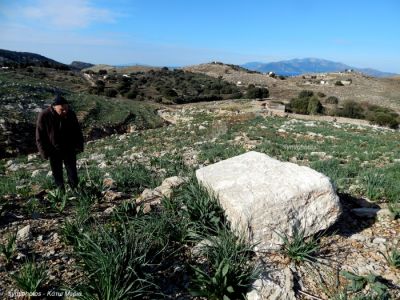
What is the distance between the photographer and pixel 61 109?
258 inches

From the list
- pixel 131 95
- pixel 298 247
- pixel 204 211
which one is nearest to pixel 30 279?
pixel 204 211

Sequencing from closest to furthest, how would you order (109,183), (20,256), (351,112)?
(20,256) < (109,183) < (351,112)

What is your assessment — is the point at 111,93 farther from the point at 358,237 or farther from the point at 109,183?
the point at 358,237

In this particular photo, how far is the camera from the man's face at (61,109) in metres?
6.52

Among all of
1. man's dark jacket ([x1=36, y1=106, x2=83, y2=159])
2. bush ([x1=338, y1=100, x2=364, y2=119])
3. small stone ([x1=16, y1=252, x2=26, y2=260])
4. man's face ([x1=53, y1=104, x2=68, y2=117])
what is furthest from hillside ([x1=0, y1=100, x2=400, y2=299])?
bush ([x1=338, y1=100, x2=364, y2=119])

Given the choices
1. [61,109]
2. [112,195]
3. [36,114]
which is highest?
[61,109]

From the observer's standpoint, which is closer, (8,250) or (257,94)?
(8,250)

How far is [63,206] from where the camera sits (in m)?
5.57

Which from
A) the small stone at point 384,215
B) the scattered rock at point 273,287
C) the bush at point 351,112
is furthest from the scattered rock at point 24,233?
the bush at point 351,112

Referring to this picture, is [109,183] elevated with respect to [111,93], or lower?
elevated

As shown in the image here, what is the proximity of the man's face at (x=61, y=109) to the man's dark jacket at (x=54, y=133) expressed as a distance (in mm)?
63

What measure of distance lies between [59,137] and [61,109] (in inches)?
20.0

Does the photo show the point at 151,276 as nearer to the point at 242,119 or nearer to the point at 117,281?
the point at 117,281

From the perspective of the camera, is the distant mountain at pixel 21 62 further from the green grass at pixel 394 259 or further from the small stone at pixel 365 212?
the green grass at pixel 394 259
